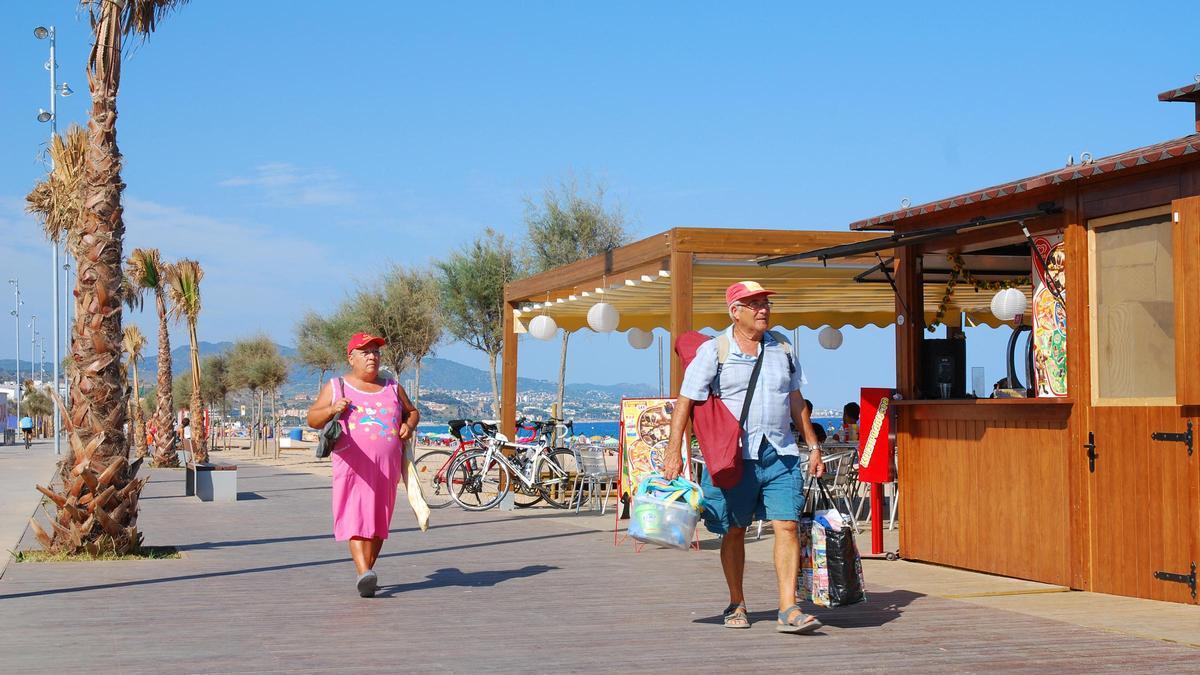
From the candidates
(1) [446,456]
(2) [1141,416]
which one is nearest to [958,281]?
(2) [1141,416]

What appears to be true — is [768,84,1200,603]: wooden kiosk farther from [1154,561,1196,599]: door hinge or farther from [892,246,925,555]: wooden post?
[892,246,925,555]: wooden post

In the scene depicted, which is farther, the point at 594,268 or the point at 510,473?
the point at 510,473

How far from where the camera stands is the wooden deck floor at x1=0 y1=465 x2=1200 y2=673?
6055 mm

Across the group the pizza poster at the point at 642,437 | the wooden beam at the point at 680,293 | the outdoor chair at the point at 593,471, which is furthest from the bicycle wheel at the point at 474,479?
the wooden beam at the point at 680,293

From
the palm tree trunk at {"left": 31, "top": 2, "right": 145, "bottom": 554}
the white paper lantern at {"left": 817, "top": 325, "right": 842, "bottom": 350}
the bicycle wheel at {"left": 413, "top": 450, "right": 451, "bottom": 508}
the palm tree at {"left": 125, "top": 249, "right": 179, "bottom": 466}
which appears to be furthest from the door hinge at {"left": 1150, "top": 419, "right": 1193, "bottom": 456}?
the palm tree at {"left": 125, "top": 249, "right": 179, "bottom": 466}

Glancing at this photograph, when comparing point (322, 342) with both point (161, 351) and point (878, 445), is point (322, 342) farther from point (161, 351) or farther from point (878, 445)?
point (878, 445)

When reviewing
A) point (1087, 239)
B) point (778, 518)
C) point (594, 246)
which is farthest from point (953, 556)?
point (594, 246)

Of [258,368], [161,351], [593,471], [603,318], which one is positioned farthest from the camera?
[258,368]

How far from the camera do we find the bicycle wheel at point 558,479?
1581 centimetres

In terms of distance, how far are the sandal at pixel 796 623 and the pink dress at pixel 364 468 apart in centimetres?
290

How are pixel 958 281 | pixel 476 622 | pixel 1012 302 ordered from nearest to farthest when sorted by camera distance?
pixel 476 622, pixel 1012 302, pixel 958 281

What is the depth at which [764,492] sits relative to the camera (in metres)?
6.90

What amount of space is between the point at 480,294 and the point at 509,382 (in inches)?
670

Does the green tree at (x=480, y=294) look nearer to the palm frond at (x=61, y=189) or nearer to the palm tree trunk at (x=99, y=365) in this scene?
the palm frond at (x=61, y=189)
